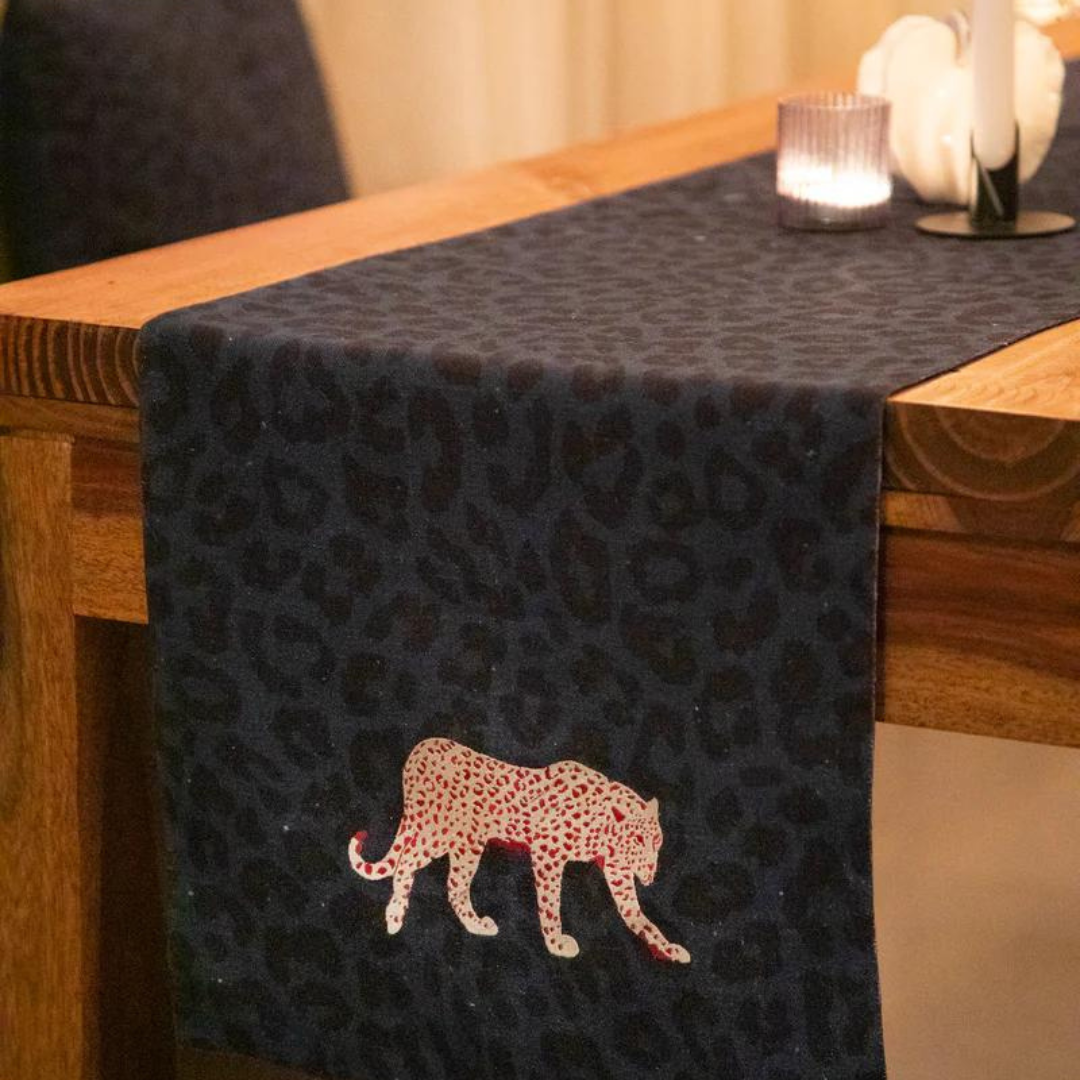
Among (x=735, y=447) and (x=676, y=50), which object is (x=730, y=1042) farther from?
(x=676, y=50)

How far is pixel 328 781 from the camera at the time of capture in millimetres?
1062

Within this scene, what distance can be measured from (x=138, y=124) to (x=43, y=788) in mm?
1004

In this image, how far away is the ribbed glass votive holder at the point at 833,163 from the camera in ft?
4.45

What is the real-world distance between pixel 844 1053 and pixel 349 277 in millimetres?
544

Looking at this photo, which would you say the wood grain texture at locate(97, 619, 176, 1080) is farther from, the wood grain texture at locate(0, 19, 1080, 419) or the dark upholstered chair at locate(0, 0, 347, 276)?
the dark upholstered chair at locate(0, 0, 347, 276)

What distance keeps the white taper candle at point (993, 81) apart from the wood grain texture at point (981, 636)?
52 centimetres

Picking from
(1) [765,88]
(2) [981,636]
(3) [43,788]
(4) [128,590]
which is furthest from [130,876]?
(1) [765,88]

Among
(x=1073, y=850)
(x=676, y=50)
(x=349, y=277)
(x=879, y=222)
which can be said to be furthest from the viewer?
(x=676, y=50)

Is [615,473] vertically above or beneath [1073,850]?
above

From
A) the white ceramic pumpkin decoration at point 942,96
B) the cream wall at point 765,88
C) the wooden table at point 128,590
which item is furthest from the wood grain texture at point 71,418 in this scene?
the cream wall at point 765,88

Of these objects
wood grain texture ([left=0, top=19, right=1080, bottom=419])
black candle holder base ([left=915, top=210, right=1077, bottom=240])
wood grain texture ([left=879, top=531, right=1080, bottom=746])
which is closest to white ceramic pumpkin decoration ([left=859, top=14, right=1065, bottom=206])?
black candle holder base ([left=915, top=210, right=1077, bottom=240])

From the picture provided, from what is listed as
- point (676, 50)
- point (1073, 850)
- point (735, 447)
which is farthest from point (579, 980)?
point (676, 50)

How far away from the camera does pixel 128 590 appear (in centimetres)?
114

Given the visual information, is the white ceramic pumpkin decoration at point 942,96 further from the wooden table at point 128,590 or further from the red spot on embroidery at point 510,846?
the red spot on embroidery at point 510,846
